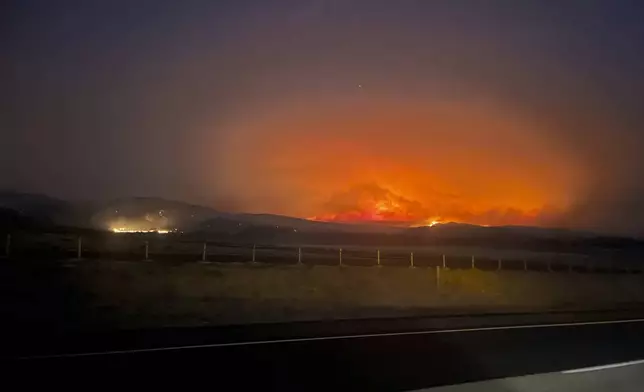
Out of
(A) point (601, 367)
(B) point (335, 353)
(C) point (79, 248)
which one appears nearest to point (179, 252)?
(C) point (79, 248)

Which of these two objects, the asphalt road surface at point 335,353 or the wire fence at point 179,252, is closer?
A: the asphalt road surface at point 335,353

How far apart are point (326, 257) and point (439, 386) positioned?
28.7m

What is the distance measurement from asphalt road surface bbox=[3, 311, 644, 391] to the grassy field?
569cm

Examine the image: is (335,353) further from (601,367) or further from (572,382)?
(601,367)

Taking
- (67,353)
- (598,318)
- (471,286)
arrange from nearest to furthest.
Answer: (67,353) → (598,318) → (471,286)

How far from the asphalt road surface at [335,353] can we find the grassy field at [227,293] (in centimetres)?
569

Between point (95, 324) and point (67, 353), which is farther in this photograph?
point (95, 324)

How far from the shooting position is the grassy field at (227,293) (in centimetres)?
2420

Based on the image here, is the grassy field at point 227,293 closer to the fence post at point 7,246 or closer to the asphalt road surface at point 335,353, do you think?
the fence post at point 7,246

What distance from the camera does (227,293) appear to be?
28.6 m

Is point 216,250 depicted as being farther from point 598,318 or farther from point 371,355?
point 371,355

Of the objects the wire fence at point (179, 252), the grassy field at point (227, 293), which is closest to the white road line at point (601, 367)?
the grassy field at point (227, 293)

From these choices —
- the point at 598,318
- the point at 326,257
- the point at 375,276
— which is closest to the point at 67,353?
Answer: the point at 598,318

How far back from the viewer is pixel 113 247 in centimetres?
3269
